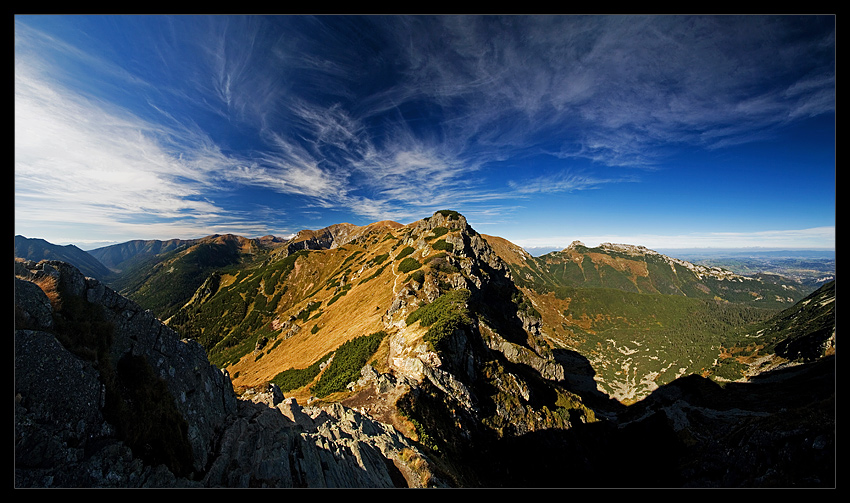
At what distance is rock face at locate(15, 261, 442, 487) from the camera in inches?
275

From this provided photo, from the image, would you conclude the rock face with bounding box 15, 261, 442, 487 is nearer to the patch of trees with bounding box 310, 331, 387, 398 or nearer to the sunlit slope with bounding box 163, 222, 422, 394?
the patch of trees with bounding box 310, 331, 387, 398

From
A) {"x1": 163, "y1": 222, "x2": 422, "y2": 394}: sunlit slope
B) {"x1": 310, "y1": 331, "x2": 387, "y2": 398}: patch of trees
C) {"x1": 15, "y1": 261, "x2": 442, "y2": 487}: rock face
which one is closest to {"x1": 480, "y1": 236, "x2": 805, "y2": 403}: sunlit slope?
{"x1": 163, "y1": 222, "x2": 422, "y2": 394}: sunlit slope

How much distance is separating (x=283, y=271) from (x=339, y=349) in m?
122

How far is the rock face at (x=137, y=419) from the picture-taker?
700 centimetres

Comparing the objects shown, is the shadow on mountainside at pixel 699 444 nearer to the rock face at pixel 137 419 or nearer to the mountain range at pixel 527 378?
the mountain range at pixel 527 378

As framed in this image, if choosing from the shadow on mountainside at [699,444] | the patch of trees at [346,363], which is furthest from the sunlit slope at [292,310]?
the shadow on mountainside at [699,444]

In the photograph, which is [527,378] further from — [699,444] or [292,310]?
[292,310]

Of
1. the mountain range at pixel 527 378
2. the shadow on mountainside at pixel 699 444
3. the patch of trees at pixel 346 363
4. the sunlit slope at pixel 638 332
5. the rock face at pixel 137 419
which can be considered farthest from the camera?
the sunlit slope at pixel 638 332

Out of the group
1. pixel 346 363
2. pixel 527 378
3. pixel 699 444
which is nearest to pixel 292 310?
pixel 346 363
